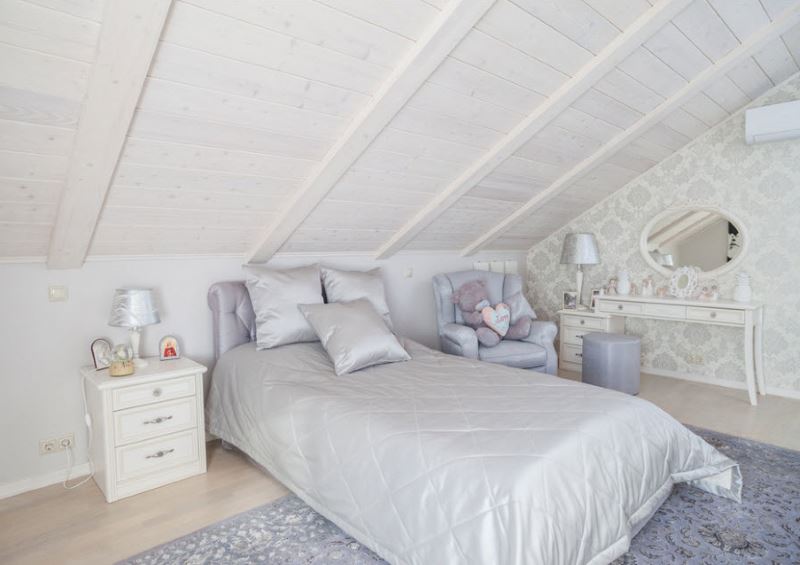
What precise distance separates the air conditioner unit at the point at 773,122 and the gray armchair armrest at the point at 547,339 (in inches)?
78.1

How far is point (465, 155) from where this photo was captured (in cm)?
290

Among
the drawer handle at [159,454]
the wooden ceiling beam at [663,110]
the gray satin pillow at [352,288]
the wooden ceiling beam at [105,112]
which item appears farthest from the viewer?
the gray satin pillow at [352,288]

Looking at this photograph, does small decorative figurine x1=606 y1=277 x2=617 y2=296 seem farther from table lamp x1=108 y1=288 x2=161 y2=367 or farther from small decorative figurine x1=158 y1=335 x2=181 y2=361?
table lamp x1=108 y1=288 x2=161 y2=367

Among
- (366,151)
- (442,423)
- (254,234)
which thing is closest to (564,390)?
(442,423)

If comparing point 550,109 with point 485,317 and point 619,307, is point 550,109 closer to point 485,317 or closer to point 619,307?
point 485,317

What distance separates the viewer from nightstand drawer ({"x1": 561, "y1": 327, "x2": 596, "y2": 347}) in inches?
166

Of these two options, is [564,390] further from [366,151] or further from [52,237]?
[52,237]

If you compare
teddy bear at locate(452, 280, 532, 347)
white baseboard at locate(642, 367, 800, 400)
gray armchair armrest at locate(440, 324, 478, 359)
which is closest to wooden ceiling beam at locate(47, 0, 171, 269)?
gray armchair armrest at locate(440, 324, 478, 359)

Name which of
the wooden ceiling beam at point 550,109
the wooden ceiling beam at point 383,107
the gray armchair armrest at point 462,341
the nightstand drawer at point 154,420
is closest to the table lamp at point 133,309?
the nightstand drawer at point 154,420

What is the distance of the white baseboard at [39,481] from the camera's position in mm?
2287

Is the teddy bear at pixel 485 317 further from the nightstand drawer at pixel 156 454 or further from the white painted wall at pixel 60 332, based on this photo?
the nightstand drawer at pixel 156 454

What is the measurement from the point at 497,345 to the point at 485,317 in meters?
0.22

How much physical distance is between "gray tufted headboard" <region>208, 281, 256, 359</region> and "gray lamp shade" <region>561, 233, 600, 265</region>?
2.83 metres

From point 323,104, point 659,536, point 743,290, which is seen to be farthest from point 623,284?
point 323,104
